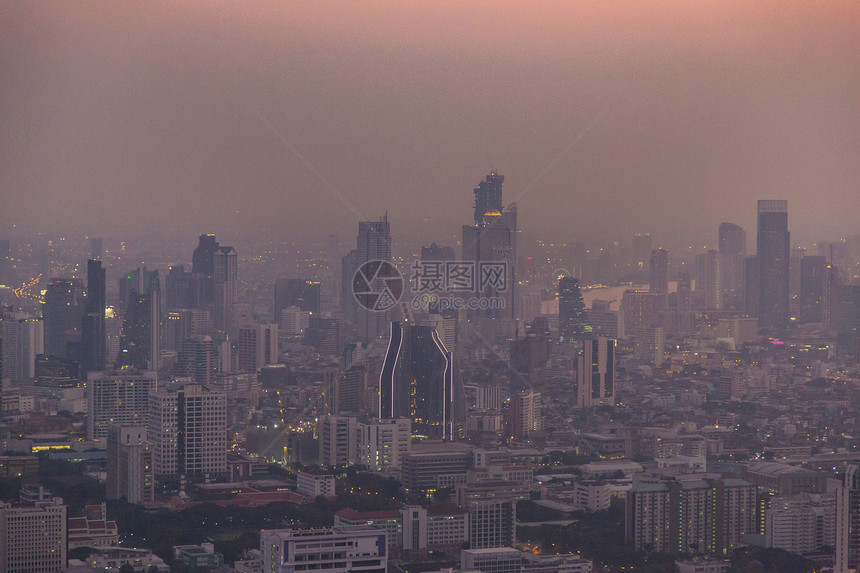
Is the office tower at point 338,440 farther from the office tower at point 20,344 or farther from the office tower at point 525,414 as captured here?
the office tower at point 20,344

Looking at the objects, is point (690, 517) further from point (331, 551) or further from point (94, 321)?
point (94, 321)

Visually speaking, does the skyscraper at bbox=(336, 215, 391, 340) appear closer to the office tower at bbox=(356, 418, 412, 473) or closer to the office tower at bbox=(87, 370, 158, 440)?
the office tower at bbox=(87, 370, 158, 440)

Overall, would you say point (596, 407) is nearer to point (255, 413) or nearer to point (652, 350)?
point (652, 350)

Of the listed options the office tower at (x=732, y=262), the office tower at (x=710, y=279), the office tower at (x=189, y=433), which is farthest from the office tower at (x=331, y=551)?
the office tower at (x=710, y=279)

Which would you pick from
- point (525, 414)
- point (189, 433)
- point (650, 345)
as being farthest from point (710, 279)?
point (189, 433)

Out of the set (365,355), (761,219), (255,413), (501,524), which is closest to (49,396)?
(255,413)
